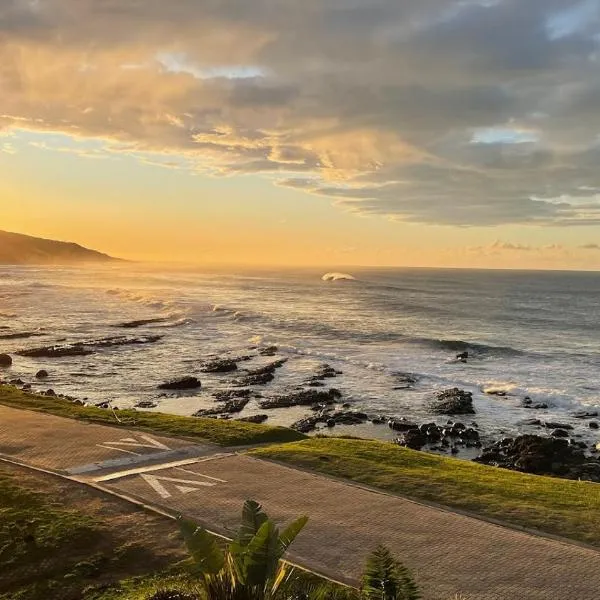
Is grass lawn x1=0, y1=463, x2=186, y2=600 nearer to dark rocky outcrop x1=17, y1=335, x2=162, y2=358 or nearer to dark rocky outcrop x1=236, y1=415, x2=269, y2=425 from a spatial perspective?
dark rocky outcrop x1=236, y1=415, x2=269, y2=425

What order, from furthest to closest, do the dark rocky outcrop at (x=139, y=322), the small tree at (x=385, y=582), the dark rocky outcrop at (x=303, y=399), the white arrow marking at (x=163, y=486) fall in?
the dark rocky outcrop at (x=139, y=322), the dark rocky outcrop at (x=303, y=399), the white arrow marking at (x=163, y=486), the small tree at (x=385, y=582)

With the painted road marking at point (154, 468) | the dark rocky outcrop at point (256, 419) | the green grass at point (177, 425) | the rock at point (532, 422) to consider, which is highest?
the painted road marking at point (154, 468)

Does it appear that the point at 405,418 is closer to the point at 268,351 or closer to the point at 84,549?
the point at 268,351

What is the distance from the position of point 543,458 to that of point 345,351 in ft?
93.8

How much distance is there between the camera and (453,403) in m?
33.1

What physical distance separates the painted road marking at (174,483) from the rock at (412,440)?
14.2 meters

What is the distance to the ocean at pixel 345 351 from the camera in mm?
33500

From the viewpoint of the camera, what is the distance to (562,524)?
11.3 meters

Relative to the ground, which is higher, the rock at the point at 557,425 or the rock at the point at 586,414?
the rock at the point at 586,414

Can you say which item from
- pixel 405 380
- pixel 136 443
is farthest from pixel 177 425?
pixel 405 380

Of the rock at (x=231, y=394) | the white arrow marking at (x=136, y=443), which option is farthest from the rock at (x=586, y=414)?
the white arrow marking at (x=136, y=443)

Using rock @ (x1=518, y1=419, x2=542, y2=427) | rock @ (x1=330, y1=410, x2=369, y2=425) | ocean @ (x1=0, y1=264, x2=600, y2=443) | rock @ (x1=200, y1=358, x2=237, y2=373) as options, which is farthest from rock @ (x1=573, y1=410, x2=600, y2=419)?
rock @ (x1=200, y1=358, x2=237, y2=373)

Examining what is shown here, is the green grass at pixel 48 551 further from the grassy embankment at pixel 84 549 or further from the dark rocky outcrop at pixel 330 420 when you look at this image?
the dark rocky outcrop at pixel 330 420

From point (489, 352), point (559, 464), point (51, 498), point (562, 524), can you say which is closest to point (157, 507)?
point (51, 498)
